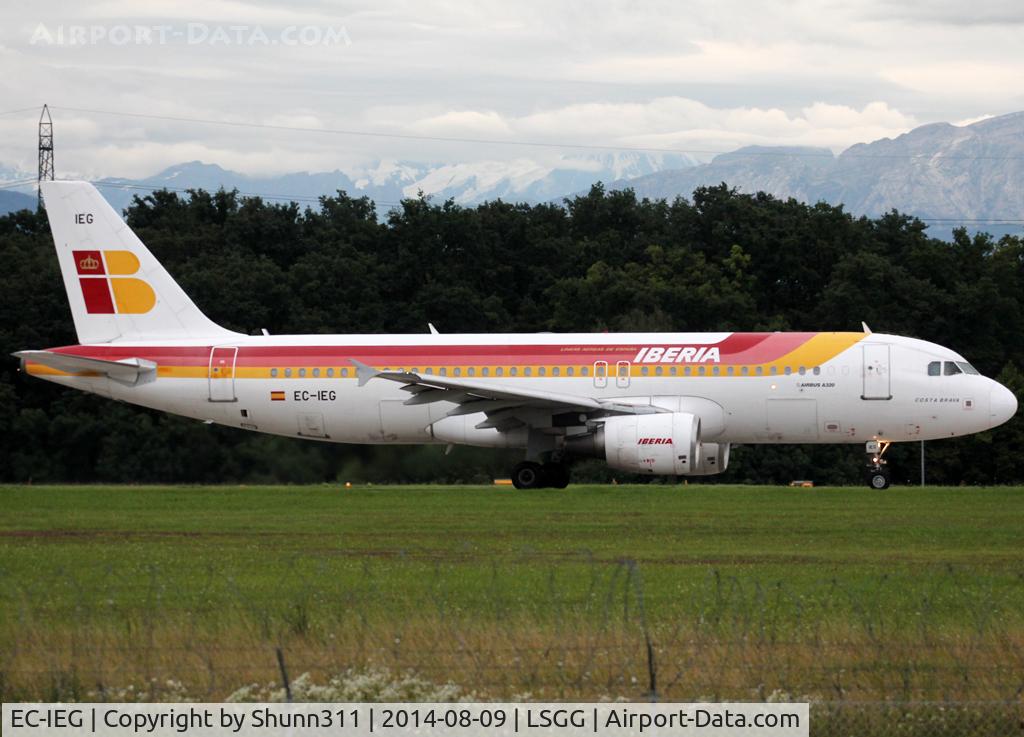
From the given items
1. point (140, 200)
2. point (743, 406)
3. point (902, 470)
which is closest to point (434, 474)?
point (743, 406)

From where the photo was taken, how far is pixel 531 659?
12727 mm

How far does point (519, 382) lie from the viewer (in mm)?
34438

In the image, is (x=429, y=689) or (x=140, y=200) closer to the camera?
(x=429, y=689)

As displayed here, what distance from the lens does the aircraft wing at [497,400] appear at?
3194cm

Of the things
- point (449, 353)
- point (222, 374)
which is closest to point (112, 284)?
point (222, 374)

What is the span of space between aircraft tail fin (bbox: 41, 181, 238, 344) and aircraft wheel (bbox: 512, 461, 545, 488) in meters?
7.62

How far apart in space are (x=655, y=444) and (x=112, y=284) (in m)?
13.5

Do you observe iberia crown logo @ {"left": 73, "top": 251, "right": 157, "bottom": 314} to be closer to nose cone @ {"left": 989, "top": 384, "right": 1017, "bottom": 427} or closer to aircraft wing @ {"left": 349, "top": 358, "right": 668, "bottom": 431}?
aircraft wing @ {"left": 349, "top": 358, "right": 668, "bottom": 431}

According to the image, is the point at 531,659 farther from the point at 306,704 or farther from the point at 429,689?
the point at 306,704

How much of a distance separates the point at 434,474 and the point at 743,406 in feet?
28.9

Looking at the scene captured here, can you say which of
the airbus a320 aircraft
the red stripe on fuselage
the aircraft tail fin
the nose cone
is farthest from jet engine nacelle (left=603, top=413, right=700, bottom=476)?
the aircraft tail fin

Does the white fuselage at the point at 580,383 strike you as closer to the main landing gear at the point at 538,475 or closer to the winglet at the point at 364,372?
the main landing gear at the point at 538,475
